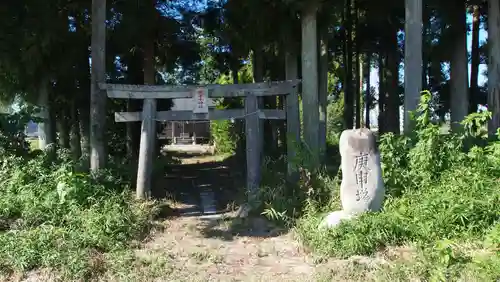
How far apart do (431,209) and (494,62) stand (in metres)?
6.60

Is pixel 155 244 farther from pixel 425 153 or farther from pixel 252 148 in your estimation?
pixel 425 153

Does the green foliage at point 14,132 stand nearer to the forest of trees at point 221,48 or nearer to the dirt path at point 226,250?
the forest of trees at point 221,48

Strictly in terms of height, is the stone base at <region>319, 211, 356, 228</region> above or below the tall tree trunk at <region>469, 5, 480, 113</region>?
below

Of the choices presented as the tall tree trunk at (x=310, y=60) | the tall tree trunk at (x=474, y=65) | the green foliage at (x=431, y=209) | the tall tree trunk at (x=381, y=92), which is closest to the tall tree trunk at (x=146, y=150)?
the tall tree trunk at (x=310, y=60)

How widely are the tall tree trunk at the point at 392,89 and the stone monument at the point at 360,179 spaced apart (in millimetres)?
8940

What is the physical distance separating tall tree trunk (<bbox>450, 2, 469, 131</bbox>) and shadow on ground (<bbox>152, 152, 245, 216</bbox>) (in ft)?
19.1

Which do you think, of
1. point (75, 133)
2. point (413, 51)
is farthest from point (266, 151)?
point (413, 51)

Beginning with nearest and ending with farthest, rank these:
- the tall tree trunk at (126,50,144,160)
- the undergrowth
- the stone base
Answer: the undergrowth
the stone base
the tall tree trunk at (126,50,144,160)

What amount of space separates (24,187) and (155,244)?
2452mm

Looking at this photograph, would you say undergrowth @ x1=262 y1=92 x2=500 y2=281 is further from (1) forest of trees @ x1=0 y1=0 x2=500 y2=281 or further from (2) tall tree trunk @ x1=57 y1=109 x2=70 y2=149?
(2) tall tree trunk @ x1=57 y1=109 x2=70 y2=149

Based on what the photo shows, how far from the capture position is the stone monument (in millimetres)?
6551

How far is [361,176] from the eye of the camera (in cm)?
659

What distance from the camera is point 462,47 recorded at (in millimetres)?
12266

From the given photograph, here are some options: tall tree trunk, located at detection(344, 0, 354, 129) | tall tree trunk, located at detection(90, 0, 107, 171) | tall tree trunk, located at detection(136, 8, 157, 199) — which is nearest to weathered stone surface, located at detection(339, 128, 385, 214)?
tall tree trunk, located at detection(136, 8, 157, 199)
